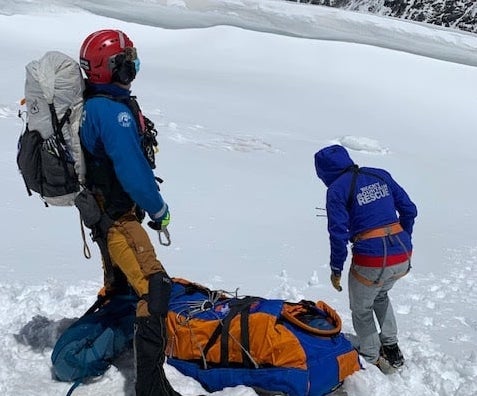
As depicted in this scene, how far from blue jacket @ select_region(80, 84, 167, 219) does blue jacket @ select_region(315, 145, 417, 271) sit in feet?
3.31

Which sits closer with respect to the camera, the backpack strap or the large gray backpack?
the large gray backpack

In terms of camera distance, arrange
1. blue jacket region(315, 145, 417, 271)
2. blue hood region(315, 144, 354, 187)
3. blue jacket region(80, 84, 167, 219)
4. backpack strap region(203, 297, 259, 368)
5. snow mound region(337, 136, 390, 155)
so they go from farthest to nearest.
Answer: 1. snow mound region(337, 136, 390, 155)
2. blue hood region(315, 144, 354, 187)
3. blue jacket region(315, 145, 417, 271)
4. backpack strap region(203, 297, 259, 368)
5. blue jacket region(80, 84, 167, 219)

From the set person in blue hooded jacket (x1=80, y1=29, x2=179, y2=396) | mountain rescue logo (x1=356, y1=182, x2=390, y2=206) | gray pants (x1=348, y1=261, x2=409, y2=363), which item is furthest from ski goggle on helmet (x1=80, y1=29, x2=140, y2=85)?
gray pants (x1=348, y1=261, x2=409, y2=363)

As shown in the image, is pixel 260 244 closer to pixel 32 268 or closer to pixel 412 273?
pixel 412 273

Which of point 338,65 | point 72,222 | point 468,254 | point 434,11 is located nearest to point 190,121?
point 72,222

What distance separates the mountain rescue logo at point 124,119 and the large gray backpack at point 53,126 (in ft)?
0.78

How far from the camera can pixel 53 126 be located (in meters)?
3.08

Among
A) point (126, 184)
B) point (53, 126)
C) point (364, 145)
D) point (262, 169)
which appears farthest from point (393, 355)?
point (364, 145)

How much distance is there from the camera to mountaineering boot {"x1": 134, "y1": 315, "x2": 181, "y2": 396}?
3.01 m

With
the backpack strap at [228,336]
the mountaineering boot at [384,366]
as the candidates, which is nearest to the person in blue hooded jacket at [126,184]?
the backpack strap at [228,336]

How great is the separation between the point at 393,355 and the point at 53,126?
7.25ft

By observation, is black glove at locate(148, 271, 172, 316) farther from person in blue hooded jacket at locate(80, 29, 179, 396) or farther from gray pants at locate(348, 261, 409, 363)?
gray pants at locate(348, 261, 409, 363)

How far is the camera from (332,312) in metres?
3.63

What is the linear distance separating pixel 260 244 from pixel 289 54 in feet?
31.3
